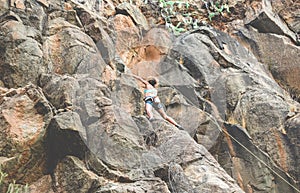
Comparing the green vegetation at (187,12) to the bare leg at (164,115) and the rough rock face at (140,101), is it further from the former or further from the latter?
the bare leg at (164,115)

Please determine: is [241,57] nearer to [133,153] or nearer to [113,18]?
[113,18]

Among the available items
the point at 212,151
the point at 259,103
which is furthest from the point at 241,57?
the point at 212,151

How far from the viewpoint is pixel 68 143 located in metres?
8.42

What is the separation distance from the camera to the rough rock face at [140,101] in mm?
8336

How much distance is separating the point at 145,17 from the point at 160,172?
10086mm

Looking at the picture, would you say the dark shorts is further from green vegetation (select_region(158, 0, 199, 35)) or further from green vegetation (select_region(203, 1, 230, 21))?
green vegetation (select_region(203, 1, 230, 21))

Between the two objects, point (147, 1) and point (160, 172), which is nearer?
point (160, 172)

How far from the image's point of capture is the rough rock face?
27.3 feet

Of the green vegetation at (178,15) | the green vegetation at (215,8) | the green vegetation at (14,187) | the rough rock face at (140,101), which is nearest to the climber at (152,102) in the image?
the rough rock face at (140,101)

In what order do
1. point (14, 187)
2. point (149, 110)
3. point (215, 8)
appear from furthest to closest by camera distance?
point (215, 8) < point (149, 110) < point (14, 187)

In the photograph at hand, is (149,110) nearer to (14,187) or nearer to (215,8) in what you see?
(14,187)

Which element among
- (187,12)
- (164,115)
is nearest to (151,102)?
(164,115)

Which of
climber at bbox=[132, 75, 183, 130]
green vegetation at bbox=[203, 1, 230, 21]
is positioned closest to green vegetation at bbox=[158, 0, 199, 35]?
green vegetation at bbox=[203, 1, 230, 21]

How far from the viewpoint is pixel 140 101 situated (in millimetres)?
11570
